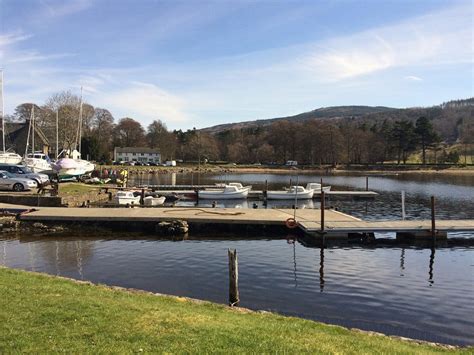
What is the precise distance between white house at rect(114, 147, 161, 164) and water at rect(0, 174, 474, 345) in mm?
117304

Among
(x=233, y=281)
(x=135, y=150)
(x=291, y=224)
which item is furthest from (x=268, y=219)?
(x=135, y=150)

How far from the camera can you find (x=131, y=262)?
2030 cm

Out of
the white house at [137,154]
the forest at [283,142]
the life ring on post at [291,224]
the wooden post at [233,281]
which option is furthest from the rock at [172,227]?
the white house at [137,154]

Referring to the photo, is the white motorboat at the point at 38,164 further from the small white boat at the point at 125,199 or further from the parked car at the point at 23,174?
the small white boat at the point at 125,199

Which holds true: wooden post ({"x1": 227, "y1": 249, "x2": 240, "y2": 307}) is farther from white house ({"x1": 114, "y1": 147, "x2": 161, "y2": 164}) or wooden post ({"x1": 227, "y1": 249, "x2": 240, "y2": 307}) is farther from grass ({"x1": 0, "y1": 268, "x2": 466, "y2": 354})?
white house ({"x1": 114, "y1": 147, "x2": 161, "y2": 164})

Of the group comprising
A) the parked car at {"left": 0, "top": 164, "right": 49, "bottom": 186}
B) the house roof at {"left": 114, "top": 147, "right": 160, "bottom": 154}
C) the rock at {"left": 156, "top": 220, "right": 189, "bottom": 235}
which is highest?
the house roof at {"left": 114, "top": 147, "right": 160, "bottom": 154}

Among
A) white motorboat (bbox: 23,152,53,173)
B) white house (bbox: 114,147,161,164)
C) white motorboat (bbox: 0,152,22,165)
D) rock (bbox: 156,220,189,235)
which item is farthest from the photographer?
white house (bbox: 114,147,161,164)

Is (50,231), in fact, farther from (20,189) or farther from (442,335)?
(442,335)

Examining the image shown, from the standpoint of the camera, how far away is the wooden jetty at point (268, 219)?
25.8m

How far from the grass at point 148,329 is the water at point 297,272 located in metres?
3.24

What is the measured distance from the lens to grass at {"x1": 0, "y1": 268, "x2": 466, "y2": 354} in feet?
25.2

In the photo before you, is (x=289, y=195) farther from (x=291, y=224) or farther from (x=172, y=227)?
(x=172, y=227)

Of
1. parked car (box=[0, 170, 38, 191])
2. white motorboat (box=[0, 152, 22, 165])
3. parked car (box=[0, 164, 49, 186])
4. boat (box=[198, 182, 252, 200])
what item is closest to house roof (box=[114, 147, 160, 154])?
white motorboat (box=[0, 152, 22, 165])

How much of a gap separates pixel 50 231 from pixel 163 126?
13240cm
